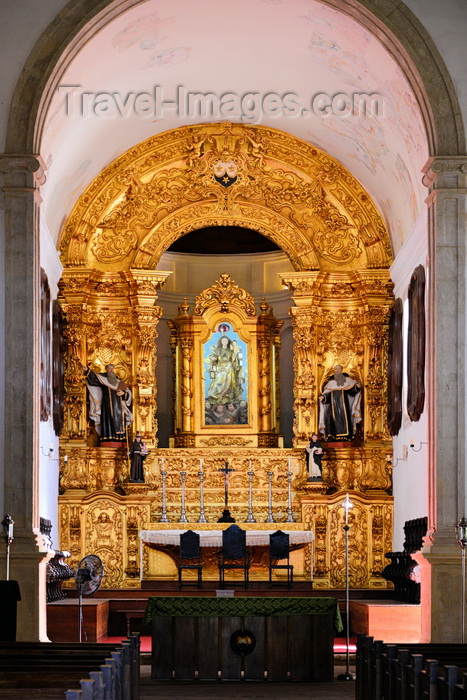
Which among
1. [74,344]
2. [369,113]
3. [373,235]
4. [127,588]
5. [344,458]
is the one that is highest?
[369,113]

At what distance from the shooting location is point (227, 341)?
21.5m

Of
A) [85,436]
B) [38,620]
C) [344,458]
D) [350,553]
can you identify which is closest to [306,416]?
[344,458]

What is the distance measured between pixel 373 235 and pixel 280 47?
4.26m

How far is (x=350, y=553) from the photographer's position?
20.0 m

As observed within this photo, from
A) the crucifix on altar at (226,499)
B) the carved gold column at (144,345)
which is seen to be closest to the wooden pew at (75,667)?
the crucifix on altar at (226,499)

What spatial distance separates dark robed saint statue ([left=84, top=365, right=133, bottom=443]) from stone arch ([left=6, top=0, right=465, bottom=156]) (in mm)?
6384

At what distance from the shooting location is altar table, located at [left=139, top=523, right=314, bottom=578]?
18953 mm

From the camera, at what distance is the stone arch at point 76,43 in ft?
48.3

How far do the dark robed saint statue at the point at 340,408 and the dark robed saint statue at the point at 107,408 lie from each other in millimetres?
3217

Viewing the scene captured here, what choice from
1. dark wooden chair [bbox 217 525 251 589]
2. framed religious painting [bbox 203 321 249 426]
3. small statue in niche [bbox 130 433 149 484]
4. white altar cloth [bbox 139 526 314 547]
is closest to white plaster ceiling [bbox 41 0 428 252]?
framed religious painting [bbox 203 321 249 426]

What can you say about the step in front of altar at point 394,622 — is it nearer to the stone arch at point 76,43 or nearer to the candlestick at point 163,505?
the candlestick at point 163,505

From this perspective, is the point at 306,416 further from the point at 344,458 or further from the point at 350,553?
the point at 350,553

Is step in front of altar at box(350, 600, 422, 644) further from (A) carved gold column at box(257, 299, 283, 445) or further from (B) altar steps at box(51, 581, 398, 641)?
(A) carved gold column at box(257, 299, 283, 445)

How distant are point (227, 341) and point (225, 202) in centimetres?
235
